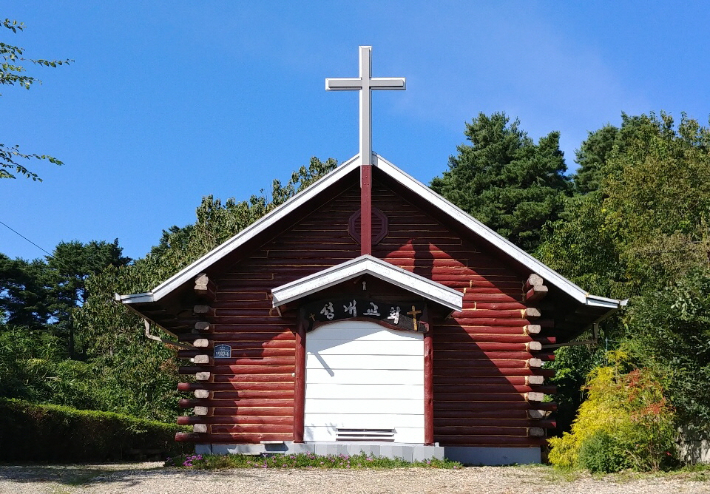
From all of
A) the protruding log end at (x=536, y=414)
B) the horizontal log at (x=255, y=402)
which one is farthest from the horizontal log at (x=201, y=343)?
the protruding log end at (x=536, y=414)

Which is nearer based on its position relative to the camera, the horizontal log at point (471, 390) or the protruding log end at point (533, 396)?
the protruding log end at point (533, 396)

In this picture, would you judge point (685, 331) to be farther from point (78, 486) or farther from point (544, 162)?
point (544, 162)

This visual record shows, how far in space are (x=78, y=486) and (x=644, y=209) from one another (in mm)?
25421

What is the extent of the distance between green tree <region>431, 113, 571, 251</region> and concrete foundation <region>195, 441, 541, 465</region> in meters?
33.6

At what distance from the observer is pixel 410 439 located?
15.6 metres

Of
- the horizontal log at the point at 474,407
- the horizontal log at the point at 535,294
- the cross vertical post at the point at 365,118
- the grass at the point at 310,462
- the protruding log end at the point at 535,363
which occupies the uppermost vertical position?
the cross vertical post at the point at 365,118

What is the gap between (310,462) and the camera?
1512cm

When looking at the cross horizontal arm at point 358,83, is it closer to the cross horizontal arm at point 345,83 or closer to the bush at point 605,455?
the cross horizontal arm at point 345,83

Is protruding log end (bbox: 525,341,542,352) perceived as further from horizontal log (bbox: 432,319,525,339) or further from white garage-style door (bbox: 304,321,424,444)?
white garage-style door (bbox: 304,321,424,444)

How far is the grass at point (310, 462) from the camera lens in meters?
15.0

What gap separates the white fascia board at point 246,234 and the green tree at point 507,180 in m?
33.7

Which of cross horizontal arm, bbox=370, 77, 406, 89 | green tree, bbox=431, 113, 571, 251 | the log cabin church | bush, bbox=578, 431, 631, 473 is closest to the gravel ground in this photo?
bush, bbox=578, 431, 631, 473

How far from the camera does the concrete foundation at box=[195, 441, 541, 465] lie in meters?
15.4

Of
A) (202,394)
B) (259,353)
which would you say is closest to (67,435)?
(202,394)
